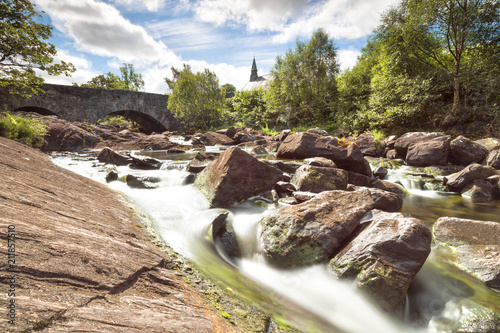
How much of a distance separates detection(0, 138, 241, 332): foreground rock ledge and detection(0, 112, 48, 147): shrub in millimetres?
8091

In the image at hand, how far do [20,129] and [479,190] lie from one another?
16.2 meters

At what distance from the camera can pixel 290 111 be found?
28203 mm

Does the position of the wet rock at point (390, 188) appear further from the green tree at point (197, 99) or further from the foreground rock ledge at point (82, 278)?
the green tree at point (197, 99)

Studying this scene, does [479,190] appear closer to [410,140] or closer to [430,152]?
[430,152]

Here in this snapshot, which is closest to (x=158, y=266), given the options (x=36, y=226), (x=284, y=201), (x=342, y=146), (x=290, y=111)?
(x=36, y=226)

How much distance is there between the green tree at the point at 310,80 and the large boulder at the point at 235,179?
22.5 meters

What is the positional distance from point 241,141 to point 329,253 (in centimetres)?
1638

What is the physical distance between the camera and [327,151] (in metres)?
8.48

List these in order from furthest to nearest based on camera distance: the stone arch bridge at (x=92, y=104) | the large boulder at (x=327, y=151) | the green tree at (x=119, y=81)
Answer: the green tree at (x=119, y=81) → the stone arch bridge at (x=92, y=104) → the large boulder at (x=327, y=151)

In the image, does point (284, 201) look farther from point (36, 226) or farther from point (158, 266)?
point (36, 226)

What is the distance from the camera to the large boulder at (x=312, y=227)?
3.24m

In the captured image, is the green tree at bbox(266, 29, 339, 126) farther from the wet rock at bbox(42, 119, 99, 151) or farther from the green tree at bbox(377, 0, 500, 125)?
the wet rock at bbox(42, 119, 99, 151)

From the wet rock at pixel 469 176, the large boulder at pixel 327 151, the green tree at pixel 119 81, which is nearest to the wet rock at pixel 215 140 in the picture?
the large boulder at pixel 327 151

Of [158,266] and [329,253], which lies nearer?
[158,266]
